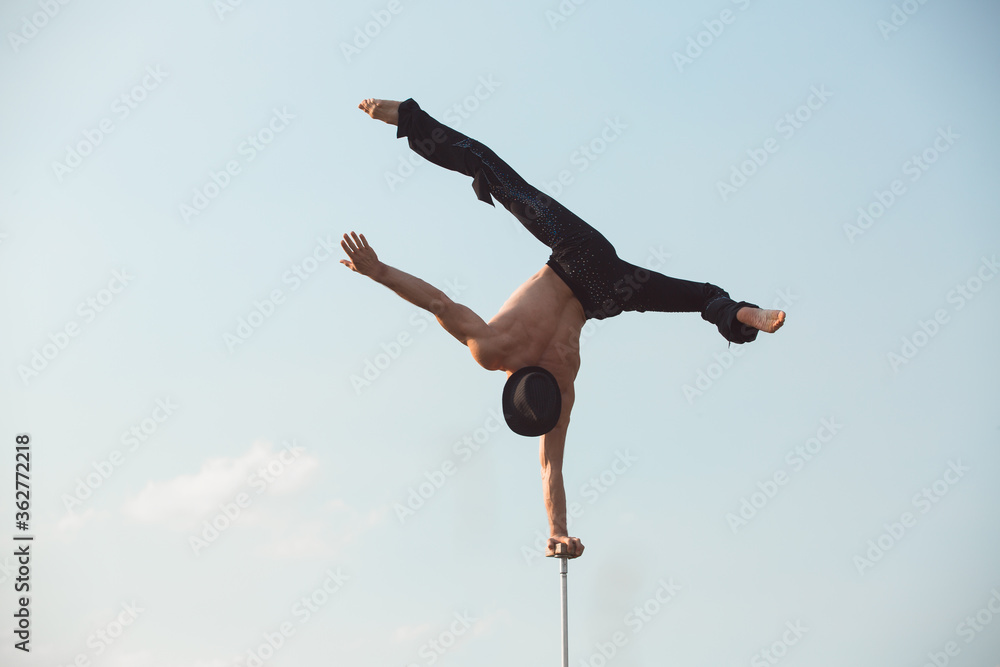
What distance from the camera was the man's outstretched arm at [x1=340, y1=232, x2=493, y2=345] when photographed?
22.6 feet

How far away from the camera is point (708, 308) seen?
7414mm

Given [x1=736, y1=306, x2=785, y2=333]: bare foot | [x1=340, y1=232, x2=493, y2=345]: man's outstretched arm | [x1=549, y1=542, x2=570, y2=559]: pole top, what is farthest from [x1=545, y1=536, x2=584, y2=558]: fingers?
[x1=736, y1=306, x2=785, y2=333]: bare foot

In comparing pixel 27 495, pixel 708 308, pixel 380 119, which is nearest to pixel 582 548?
pixel 708 308

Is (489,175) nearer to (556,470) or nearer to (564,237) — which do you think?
(564,237)

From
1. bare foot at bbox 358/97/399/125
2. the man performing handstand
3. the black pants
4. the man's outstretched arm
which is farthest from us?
bare foot at bbox 358/97/399/125

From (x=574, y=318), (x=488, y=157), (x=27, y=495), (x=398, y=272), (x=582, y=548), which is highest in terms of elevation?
(x=488, y=157)

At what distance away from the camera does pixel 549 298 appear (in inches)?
299

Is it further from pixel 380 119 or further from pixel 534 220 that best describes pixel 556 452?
pixel 380 119

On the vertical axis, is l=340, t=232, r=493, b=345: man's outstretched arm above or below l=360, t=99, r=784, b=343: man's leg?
below

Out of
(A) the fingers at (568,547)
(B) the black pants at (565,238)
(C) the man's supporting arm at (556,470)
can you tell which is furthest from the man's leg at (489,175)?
(A) the fingers at (568,547)

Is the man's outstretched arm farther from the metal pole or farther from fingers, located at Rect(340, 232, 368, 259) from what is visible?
the metal pole

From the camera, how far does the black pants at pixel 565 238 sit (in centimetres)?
763

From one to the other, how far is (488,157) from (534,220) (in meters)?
0.66

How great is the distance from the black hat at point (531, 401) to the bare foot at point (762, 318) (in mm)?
1562
